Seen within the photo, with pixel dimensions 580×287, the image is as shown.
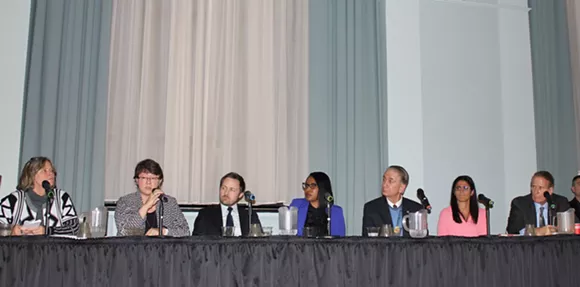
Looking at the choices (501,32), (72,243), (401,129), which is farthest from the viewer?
(501,32)

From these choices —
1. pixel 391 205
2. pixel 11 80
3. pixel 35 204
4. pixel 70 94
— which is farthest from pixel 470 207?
pixel 11 80

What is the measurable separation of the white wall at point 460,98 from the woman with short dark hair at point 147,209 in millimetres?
2169

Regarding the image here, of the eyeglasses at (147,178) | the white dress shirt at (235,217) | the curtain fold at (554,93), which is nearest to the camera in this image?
the eyeglasses at (147,178)

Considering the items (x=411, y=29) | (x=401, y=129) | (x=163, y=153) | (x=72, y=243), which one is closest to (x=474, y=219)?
(x=401, y=129)

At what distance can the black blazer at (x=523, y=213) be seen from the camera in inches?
157

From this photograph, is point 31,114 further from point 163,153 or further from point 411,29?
point 411,29

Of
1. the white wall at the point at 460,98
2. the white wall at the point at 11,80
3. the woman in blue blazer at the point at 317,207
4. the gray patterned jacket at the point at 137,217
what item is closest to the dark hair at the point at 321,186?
the woman in blue blazer at the point at 317,207

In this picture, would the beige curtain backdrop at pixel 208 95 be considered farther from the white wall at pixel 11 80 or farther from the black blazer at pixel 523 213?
the black blazer at pixel 523 213

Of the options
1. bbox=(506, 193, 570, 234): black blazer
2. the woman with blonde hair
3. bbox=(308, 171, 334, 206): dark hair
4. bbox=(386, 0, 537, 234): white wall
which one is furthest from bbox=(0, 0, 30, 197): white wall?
bbox=(506, 193, 570, 234): black blazer

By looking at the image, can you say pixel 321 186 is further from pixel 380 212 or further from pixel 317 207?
pixel 380 212

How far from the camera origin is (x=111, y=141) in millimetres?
4777

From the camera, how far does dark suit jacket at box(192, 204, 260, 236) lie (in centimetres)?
390

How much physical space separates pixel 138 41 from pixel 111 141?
0.82 meters

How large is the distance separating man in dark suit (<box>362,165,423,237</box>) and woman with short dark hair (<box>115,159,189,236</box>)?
1219 millimetres
